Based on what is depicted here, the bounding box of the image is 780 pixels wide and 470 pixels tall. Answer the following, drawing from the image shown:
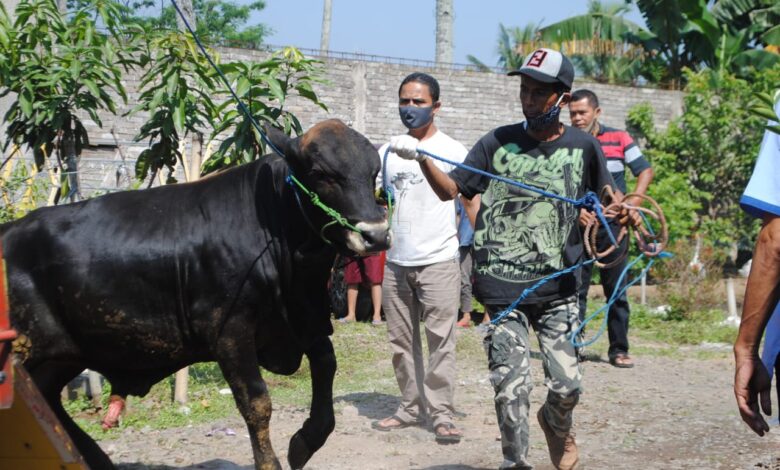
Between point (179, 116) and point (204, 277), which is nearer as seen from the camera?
point (204, 277)

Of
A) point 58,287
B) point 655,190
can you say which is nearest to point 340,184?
point 58,287

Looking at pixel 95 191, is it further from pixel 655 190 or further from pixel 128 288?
pixel 655 190

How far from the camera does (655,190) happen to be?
1639 centimetres

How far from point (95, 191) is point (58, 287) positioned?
12.8ft

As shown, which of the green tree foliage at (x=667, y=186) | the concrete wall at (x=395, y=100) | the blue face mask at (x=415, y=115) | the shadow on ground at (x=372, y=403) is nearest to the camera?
the blue face mask at (x=415, y=115)

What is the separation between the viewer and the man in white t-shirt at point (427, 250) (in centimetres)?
669

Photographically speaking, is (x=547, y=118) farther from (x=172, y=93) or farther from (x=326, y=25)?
(x=326, y=25)

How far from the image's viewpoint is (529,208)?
5152 millimetres

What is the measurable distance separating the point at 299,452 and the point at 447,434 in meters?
1.71

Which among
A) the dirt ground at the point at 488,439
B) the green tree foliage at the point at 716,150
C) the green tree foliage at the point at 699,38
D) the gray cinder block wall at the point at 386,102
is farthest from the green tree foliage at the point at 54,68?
the green tree foliage at the point at 699,38

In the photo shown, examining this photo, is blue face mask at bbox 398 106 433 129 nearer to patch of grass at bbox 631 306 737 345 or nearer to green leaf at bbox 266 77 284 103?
green leaf at bbox 266 77 284 103

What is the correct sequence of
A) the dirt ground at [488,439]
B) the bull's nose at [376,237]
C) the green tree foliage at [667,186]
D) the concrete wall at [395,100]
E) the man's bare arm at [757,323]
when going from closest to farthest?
the man's bare arm at [757,323], the bull's nose at [376,237], the dirt ground at [488,439], the green tree foliage at [667,186], the concrete wall at [395,100]

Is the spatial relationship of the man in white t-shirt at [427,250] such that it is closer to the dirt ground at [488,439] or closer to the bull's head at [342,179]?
the dirt ground at [488,439]

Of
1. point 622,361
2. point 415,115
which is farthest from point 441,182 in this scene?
point 622,361
